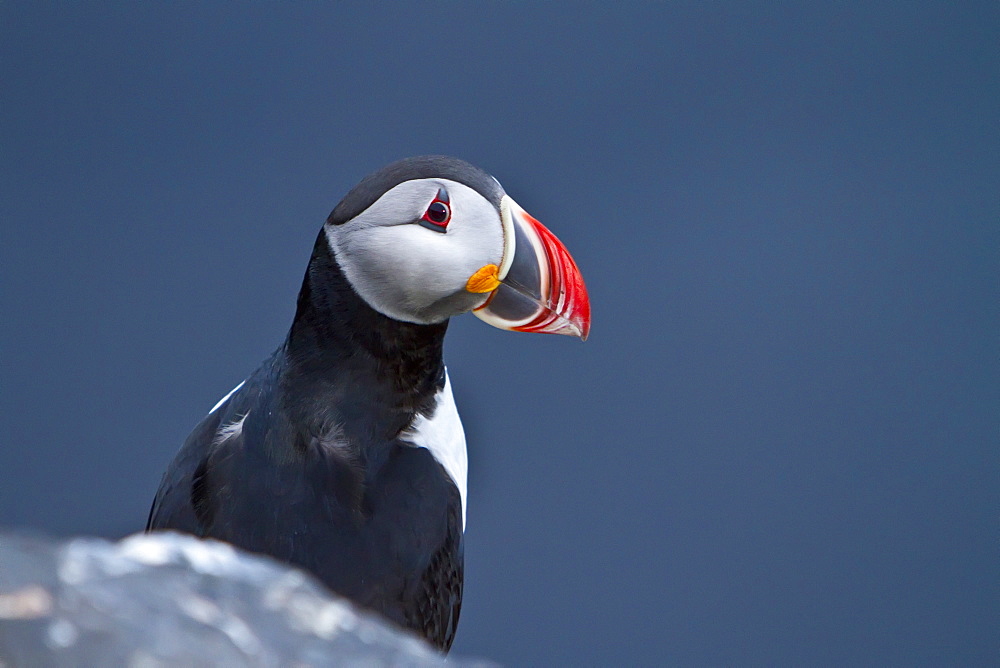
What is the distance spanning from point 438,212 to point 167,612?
0.66 meters

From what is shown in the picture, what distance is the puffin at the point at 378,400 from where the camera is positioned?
891 millimetres

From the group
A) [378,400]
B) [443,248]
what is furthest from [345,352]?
[443,248]

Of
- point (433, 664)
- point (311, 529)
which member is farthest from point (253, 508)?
point (433, 664)

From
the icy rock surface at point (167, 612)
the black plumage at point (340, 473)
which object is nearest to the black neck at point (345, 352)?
the black plumage at point (340, 473)

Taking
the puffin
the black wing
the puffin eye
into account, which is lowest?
the black wing

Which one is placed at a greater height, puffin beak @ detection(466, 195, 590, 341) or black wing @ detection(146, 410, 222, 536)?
puffin beak @ detection(466, 195, 590, 341)

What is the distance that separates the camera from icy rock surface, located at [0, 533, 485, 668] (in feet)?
0.82

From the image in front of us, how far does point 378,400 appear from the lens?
0.98 m

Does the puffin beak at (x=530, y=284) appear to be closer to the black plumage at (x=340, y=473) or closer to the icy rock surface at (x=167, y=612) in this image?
the black plumage at (x=340, y=473)

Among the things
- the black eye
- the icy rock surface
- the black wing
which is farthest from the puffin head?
the icy rock surface

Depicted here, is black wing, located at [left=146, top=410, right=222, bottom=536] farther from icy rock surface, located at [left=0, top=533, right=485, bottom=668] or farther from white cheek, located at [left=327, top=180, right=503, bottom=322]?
icy rock surface, located at [left=0, top=533, right=485, bottom=668]

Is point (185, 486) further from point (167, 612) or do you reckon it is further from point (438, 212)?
point (167, 612)

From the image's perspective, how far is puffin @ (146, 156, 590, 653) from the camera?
2.92 feet

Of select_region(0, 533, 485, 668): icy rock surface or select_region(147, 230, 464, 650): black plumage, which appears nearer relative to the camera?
select_region(0, 533, 485, 668): icy rock surface
